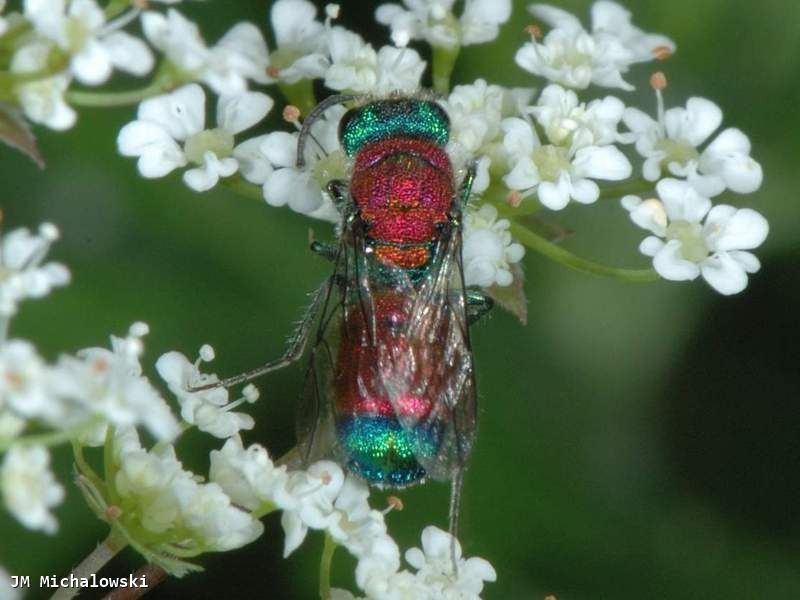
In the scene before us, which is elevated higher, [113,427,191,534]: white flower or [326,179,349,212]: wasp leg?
[326,179,349,212]: wasp leg

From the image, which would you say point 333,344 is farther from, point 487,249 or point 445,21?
point 445,21

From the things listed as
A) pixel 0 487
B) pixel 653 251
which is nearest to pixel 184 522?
pixel 0 487

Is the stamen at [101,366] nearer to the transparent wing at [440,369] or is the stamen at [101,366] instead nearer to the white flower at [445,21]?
the transparent wing at [440,369]

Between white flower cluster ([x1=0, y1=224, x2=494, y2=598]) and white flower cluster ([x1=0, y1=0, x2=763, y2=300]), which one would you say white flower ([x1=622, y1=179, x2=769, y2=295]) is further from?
white flower cluster ([x1=0, y1=224, x2=494, y2=598])

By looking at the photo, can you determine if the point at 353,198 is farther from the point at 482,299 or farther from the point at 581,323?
the point at 581,323

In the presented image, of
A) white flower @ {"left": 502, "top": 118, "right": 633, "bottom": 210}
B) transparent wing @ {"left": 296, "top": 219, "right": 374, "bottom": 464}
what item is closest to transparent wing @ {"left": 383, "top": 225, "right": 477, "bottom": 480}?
transparent wing @ {"left": 296, "top": 219, "right": 374, "bottom": 464}

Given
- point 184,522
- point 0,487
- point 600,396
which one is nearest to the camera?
point 0,487
